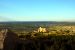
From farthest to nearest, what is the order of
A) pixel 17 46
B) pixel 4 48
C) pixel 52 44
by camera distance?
pixel 52 44 → pixel 17 46 → pixel 4 48

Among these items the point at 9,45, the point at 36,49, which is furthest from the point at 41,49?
the point at 9,45

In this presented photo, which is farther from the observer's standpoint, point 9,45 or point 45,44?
point 45,44

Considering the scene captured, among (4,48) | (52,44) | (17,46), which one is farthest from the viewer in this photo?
(52,44)

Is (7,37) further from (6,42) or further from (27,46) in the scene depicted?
(27,46)

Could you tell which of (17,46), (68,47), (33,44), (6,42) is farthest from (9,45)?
(68,47)

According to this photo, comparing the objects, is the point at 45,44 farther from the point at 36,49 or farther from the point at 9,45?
the point at 9,45

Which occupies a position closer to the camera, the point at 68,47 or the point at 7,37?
the point at 7,37

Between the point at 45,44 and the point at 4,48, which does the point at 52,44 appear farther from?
the point at 4,48

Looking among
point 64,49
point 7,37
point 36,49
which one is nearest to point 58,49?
point 64,49
